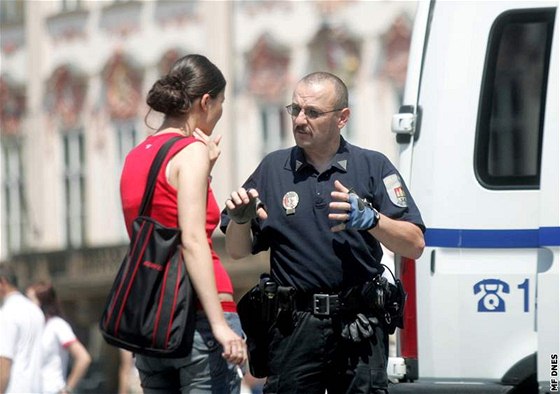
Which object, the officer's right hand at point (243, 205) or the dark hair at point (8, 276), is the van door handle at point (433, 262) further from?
the dark hair at point (8, 276)

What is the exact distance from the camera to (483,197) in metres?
7.39

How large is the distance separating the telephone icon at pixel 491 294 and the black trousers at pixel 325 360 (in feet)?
3.67

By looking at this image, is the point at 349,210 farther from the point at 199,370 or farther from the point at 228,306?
the point at 199,370

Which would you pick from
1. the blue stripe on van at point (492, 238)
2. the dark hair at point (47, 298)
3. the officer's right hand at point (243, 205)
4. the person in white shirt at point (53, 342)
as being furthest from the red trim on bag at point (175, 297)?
the dark hair at point (47, 298)

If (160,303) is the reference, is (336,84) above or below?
above

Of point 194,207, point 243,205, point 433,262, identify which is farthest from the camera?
point 433,262

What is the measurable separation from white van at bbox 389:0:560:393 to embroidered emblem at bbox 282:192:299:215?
3.93 ft

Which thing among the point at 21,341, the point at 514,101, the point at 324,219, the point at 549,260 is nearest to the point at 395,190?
the point at 324,219

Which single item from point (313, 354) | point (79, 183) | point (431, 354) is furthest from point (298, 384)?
point (79, 183)

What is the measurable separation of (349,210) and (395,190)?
0.38 meters

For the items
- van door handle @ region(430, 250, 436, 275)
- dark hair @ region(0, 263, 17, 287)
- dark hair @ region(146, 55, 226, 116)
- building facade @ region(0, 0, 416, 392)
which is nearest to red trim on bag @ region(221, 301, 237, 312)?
dark hair @ region(146, 55, 226, 116)

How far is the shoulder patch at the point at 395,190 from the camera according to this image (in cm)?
629

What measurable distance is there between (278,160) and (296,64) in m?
23.7

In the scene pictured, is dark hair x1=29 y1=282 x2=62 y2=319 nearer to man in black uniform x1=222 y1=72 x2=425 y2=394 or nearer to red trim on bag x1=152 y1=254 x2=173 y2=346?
man in black uniform x1=222 y1=72 x2=425 y2=394
